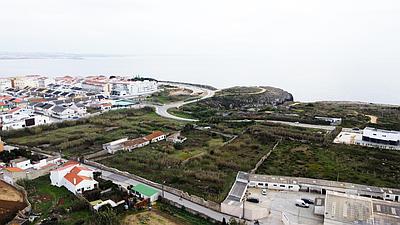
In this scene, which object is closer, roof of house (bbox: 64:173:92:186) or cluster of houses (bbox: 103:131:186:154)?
roof of house (bbox: 64:173:92:186)

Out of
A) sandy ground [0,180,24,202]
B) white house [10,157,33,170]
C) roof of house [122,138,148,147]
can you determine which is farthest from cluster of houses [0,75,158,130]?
sandy ground [0,180,24,202]

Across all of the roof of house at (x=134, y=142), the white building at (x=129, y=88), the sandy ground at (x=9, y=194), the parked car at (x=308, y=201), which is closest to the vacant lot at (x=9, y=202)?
the sandy ground at (x=9, y=194)

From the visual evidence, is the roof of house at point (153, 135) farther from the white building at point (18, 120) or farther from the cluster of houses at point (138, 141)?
the white building at point (18, 120)

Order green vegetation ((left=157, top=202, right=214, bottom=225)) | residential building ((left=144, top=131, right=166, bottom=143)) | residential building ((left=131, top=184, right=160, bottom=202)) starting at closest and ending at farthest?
1. green vegetation ((left=157, top=202, right=214, bottom=225))
2. residential building ((left=131, top=184, right=160, bottom=202))
3. residential building ((left=144, top=131, right=166, bottom=143))

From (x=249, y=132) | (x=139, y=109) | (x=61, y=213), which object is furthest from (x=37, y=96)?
(x=61, y=213)

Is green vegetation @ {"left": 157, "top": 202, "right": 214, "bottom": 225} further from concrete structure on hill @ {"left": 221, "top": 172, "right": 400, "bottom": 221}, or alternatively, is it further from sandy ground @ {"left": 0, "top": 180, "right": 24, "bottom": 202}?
sandy ground @ {"left": 0, "top": 180, "right": 24, "bottom": 202}

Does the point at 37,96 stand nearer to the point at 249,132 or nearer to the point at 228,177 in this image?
the point at 249,132

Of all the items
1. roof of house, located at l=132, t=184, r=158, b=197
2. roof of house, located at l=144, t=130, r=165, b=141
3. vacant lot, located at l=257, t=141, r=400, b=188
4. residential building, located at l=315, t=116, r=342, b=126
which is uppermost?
residential building, located at l=315, t=116, r=342, b=126
